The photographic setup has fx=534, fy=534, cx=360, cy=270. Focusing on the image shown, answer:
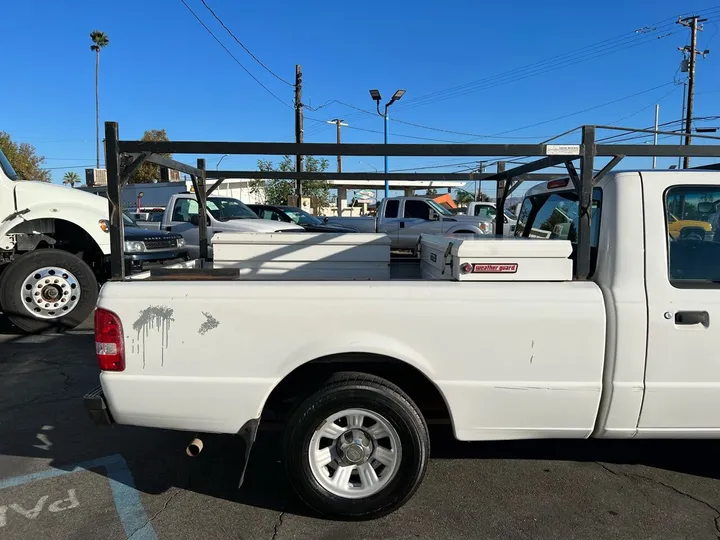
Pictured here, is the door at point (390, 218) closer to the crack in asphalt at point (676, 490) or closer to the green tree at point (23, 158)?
the crack in asphalt at point (676, 490)

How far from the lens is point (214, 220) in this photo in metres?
11.3

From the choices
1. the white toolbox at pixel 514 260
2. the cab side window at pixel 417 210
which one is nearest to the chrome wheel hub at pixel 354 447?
the white toolbox at pixel 514 260

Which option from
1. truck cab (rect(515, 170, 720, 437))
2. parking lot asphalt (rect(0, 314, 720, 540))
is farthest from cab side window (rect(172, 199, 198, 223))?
truck cab (rect(515, 170, 720, 437))

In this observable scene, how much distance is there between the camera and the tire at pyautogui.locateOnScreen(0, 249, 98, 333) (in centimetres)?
704

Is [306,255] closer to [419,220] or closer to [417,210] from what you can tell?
[419,220]

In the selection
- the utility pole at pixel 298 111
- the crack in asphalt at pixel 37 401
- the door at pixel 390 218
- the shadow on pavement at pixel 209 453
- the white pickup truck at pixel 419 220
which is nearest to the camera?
the shadow on pavement at pixel 209 453

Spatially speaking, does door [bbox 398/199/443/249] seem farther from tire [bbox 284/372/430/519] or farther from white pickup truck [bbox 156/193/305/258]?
tire [bbox 284/372/430/519]

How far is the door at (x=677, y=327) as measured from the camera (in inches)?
113

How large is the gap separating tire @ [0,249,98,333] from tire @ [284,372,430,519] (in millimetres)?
5542

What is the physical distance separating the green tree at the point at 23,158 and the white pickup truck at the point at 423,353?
133ft

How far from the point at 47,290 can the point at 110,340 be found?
16.9ft

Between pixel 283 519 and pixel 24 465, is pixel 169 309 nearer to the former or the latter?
pixel 283 519

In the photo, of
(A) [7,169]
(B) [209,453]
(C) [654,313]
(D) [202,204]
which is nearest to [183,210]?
(A) [7,169]

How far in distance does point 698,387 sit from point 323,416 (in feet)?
6.73
